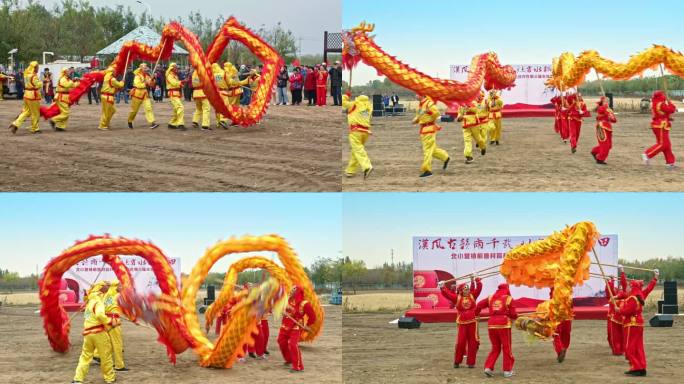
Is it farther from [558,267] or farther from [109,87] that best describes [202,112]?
[558,267]

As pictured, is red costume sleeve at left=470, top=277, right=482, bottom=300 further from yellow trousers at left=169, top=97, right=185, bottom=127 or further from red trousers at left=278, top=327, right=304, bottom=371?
yellow trousers at left=169, top=97, right=185, bottom=127

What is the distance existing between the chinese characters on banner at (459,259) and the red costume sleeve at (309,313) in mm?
5937

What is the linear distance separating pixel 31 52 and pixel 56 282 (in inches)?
1279

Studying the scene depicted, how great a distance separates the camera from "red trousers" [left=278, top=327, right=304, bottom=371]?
11.1 metres

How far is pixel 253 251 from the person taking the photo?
11.4 meters

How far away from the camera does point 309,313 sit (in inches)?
463

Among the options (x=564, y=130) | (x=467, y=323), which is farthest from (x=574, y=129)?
(x=467, y=323)

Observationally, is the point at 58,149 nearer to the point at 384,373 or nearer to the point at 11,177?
the point at 11,177

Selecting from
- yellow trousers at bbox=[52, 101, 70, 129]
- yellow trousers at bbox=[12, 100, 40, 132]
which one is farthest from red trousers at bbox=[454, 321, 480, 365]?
yellow trousers at bbox=[52, 101, 70, 129]

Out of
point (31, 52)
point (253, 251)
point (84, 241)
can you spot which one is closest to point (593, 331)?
point (253, 251)

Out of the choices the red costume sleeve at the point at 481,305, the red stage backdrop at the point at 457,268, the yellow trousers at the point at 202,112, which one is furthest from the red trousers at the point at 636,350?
the yellow trousers at the point at 202,112

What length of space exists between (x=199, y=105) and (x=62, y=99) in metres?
2.90

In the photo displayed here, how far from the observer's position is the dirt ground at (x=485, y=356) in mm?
10305

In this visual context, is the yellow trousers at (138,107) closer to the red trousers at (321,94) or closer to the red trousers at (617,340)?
the red trousers at (321,94)
